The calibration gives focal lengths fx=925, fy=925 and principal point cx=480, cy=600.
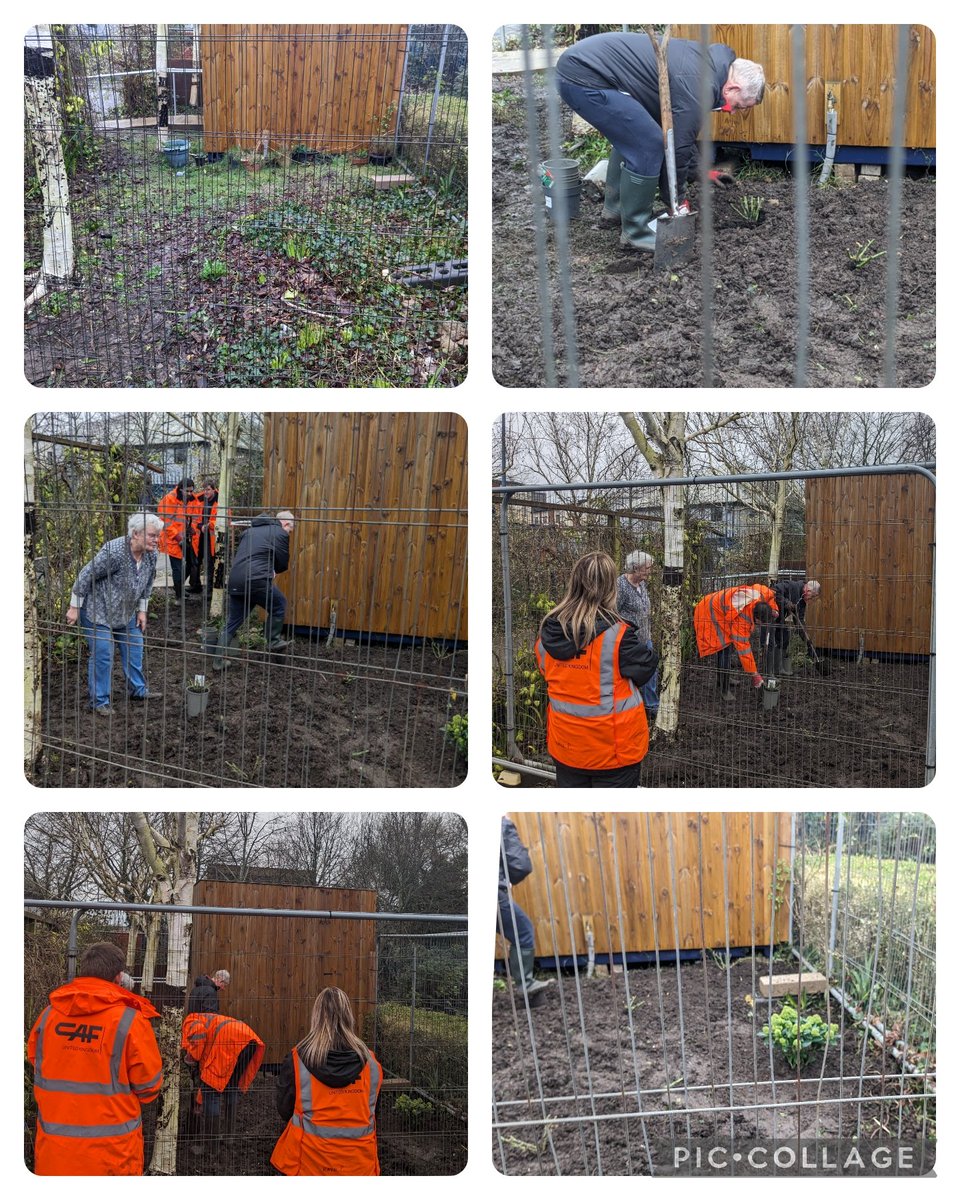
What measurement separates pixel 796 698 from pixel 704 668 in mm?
427

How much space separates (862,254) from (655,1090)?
3164 millimetres

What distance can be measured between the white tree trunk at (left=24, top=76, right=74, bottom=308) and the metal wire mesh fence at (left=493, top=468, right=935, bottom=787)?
6.60 feet

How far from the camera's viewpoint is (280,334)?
357 cm

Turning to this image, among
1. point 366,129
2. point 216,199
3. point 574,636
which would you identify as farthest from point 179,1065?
point 366,129

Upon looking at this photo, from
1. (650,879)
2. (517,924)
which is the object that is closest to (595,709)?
(650,879)

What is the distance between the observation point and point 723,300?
3496mm

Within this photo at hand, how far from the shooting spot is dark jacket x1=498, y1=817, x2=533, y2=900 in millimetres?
2865

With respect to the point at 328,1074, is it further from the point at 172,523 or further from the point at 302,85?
the point at 302,85

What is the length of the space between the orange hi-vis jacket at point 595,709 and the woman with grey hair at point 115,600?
154 cm

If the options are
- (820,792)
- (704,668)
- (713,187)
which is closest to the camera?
(820,792)

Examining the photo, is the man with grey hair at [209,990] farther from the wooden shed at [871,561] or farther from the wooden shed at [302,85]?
the wooden shed at [302,85]

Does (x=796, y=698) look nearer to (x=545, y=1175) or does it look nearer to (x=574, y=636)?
(x=574, y=636)

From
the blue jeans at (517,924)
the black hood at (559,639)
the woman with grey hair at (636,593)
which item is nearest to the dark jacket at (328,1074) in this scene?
the blue jeans at (517,924)

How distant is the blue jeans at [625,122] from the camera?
335 centimetres
